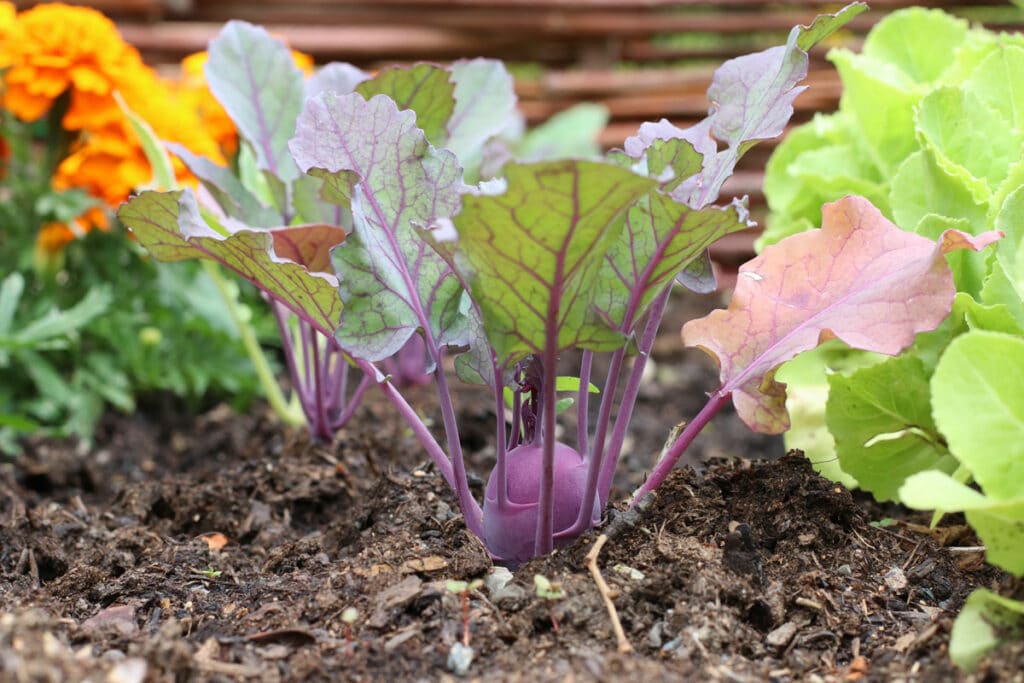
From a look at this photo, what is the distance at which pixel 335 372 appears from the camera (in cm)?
162

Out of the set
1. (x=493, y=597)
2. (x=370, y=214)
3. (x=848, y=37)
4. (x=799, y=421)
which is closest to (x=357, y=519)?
(x=493, y=597)

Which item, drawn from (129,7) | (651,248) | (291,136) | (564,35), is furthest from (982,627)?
(129,7)

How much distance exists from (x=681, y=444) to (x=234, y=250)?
51 centimetres

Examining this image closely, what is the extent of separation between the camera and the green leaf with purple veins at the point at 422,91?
51.3 inches

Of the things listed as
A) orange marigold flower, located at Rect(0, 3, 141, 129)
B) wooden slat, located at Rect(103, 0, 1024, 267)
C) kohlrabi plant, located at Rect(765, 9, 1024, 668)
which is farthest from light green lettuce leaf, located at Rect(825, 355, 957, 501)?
wooden slat, located at Rect(103, 0, 1024, 267)

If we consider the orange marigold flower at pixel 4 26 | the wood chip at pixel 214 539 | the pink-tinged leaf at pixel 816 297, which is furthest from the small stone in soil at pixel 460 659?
the orange marigold flower at pixel 4 26

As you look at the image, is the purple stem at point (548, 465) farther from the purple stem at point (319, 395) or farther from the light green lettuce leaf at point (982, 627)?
the purple stem at point (319, 395)

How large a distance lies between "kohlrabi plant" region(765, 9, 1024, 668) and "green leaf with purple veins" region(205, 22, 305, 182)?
2.57 ft

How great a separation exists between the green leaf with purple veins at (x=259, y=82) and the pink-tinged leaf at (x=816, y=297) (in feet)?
2.55

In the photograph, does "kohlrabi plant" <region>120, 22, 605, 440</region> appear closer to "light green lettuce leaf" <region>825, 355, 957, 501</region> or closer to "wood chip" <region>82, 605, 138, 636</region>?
"wood chip" <region>82, 605, 138, 636</region>

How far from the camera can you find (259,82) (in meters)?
1.48

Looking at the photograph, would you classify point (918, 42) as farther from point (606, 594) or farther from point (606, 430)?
point (606, 594)

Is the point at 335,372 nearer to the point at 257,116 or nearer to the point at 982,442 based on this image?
the point at 257,116

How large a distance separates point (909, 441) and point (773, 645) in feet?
1.20
